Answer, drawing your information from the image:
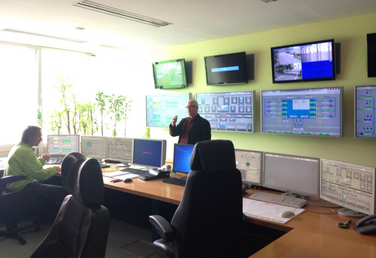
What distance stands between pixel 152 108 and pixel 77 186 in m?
4.96

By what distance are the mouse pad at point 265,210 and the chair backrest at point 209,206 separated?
0.29 m

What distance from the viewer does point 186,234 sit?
2.02m

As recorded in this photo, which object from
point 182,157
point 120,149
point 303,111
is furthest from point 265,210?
point 303,111

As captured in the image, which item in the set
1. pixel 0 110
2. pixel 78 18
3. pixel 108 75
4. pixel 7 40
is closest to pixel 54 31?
pixel 78 18

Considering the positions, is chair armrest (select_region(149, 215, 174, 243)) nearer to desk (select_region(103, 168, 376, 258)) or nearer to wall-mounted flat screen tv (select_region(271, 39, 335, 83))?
desk (select_region(103, 168, 376, 258))

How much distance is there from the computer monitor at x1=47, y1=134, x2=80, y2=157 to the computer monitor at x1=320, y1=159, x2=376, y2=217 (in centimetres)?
342

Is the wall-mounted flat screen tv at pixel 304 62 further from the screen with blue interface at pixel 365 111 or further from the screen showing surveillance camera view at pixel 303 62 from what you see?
the screen with blue interface at pixel 365 111

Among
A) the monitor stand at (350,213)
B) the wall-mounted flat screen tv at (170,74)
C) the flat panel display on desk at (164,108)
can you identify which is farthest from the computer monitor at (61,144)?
the monitor stand at (350,213)

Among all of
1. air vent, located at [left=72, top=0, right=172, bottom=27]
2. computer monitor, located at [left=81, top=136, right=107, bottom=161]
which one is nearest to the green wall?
air vent, located at [left=72, top=0, right=172, bottom=27]

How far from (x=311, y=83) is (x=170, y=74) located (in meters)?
2.58

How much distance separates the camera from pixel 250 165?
10.1 feet

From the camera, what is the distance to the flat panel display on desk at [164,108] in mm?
6098

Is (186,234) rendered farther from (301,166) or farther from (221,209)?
(301,166)

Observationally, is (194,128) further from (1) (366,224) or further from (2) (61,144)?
(1) (366,224)
